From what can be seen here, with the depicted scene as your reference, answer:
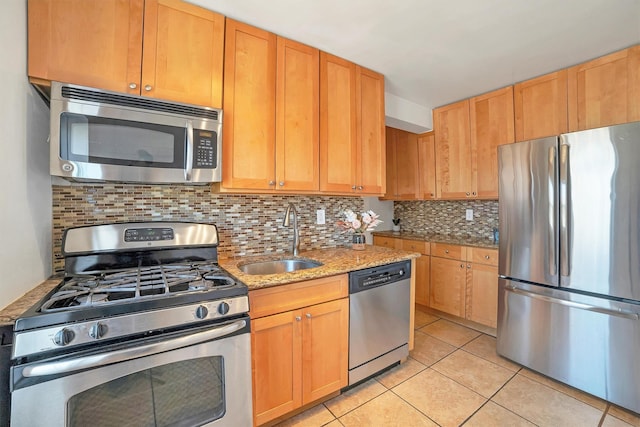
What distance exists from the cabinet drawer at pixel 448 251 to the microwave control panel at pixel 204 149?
2521mm

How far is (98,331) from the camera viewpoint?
90 cm

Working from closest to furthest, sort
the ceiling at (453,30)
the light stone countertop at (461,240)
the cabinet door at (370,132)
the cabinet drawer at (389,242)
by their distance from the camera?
the ceiling at (453,30) < the cabinet door at (370,132) < the light stone countertop at (461,240) < the cabinet drawer at (389,242)

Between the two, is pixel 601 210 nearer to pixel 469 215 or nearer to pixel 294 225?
pixel 469 215

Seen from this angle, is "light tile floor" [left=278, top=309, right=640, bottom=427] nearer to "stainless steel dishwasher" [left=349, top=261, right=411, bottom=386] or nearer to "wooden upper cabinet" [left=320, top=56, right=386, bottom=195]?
"stainless steel dishwasher" [left=349, top=261, right=411, bottom=386]

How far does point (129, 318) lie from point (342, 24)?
195 cm

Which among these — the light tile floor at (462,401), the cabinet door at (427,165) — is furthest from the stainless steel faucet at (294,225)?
the cabinet door at (427,165)

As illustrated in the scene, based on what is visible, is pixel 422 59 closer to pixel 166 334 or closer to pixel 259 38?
pixel 259 38

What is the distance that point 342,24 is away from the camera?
1663 mm

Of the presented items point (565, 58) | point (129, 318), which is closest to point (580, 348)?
point (565, 58)

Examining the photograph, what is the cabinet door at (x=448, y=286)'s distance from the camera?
275 cm

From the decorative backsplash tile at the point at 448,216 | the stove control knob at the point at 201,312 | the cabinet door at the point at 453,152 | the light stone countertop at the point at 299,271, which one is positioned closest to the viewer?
the light stone countertop at the point at 299,271

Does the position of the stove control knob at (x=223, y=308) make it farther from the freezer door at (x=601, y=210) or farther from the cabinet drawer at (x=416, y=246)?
the cabinet drawer at (x=416, y=246)

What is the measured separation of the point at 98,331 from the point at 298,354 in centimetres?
96

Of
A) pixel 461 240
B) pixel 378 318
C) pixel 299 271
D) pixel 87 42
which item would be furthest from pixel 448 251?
pixel 87 42
